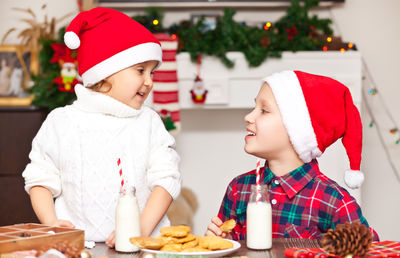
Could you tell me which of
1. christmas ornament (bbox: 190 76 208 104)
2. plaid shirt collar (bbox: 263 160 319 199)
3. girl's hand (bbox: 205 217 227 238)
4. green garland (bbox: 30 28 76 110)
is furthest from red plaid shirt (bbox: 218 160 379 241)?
green garland (bbox: 30 28 76 110)

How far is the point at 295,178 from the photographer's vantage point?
1411mm

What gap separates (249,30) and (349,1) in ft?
2.78

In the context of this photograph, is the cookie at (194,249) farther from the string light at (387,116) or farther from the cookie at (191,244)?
the string light at (387,116)

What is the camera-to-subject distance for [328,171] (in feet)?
10.9

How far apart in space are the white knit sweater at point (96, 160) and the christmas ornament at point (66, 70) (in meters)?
1.71

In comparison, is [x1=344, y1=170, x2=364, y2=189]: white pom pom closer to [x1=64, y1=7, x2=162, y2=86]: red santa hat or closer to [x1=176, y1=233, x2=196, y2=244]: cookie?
[x1=176, y1=233, x2=196, y2=244]: cookie

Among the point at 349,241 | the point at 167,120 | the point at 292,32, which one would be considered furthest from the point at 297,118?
the point at 292,32

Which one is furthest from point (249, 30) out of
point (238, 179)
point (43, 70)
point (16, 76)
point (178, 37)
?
point (238, 179)

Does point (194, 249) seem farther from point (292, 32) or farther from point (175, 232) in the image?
point (292, 32)

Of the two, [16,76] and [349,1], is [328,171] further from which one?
[16,76]

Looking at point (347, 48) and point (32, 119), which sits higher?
point (347, 48)

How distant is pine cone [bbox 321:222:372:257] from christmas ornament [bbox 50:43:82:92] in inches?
93.8

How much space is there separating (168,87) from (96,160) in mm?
1795

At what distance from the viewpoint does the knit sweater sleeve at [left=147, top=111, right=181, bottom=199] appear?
4.72 feet
